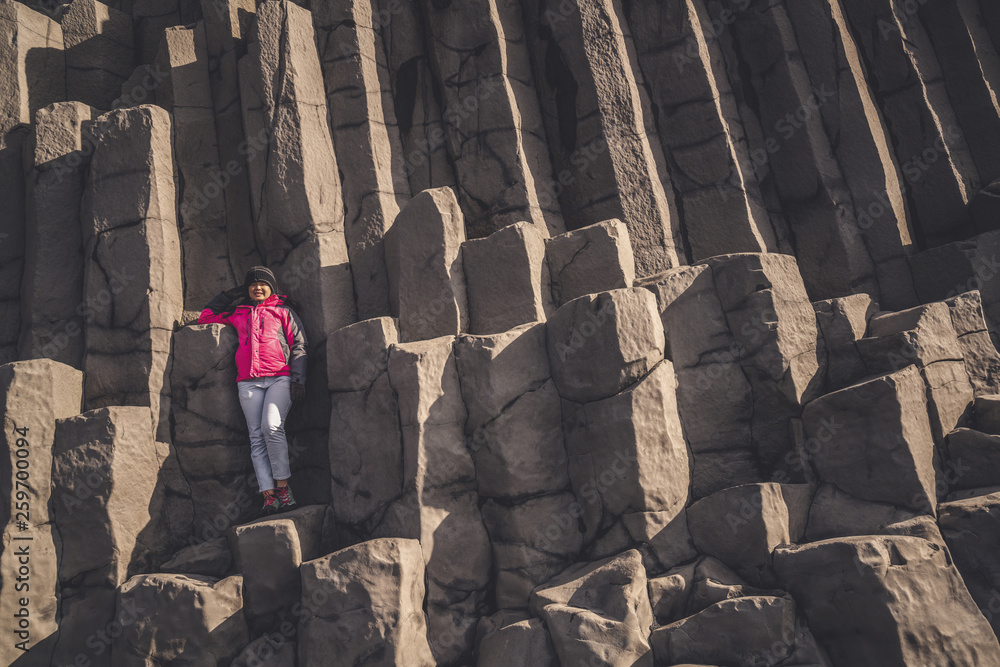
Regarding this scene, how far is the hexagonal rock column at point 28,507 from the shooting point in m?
4.33

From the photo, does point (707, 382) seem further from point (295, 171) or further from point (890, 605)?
point (295, 171)

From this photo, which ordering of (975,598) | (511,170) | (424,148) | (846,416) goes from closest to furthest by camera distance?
1. (975,598)
2. (846,416)
3. (511,170)
4. (424,148)

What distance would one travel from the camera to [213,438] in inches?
193

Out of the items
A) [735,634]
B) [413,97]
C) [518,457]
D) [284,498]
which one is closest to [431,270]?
[518,457]

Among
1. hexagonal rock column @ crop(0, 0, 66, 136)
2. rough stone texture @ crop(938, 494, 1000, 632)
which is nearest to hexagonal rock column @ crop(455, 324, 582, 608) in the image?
rough stone texture @ crop(938, 494, 1000, 632)

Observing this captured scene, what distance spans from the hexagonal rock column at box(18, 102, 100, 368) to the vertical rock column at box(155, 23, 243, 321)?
2.62ft

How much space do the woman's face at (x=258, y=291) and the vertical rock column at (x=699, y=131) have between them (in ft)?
12.3

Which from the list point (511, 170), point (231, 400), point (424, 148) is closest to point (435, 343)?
point (231, 400)

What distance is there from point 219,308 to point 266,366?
31.4 inches

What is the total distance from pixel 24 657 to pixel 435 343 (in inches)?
141

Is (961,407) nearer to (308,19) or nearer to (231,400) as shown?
(231,400)

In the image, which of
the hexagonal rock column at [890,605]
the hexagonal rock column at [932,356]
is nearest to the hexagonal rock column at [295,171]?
the hexagonal rock column at [890,605]

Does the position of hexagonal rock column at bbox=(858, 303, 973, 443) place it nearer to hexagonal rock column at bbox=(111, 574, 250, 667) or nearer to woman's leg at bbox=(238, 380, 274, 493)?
woman's leg at bbox=(238, 380, 274, 493)

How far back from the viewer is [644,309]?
429 centimetres
